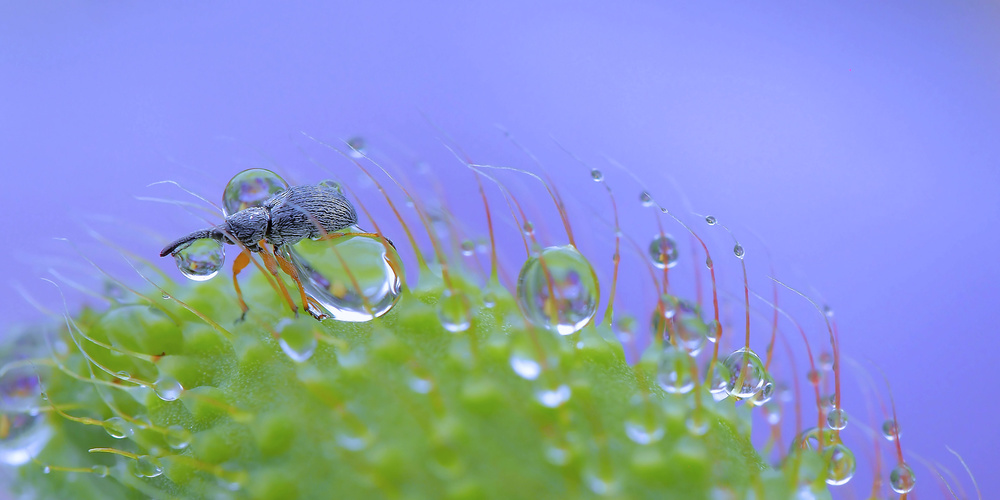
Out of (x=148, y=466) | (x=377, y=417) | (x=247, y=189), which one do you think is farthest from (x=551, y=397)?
(x=247, y=189)

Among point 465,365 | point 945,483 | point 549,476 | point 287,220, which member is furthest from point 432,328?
point 945,483

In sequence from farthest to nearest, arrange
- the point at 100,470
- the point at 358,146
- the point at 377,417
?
the point at 358,146 → the point at 100,470 → the point at 377,417

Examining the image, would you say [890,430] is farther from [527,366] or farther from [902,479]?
[527,366]

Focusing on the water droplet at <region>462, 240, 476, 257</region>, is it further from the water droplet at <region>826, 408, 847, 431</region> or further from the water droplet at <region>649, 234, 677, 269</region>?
the water droplet at <region>826, 408, 847, 431</region>

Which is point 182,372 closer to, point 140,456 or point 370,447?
point 140,456

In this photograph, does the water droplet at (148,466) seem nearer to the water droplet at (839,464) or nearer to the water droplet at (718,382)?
the water droplet at (718,382)

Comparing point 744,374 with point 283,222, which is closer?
point 744,374

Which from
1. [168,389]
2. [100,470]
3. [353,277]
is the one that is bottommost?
[100,470]

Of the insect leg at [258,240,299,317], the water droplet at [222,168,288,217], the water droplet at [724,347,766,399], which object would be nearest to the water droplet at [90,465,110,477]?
the insect leg at [258,240,299,317]
